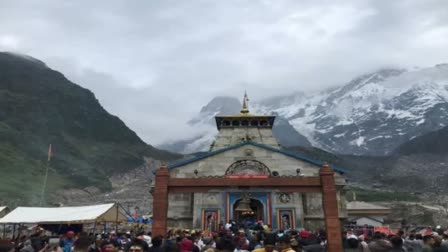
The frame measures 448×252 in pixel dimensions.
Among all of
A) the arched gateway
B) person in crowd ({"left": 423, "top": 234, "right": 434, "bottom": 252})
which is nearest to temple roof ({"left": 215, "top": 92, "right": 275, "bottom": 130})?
the arched gateway

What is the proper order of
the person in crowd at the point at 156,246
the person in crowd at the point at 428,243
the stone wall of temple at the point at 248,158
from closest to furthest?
the person in crowd at the point at 156,246 < the person in crowd at the point at 428,243 < the stone wall of temple at the point at 248,158

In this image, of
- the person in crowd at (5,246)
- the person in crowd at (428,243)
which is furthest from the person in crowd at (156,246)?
the person in crowd at (428,243)

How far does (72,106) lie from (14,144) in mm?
38078

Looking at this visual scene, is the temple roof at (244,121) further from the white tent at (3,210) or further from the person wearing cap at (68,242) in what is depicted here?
the person wearing cap at (68,242)

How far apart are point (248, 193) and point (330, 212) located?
7.32 m

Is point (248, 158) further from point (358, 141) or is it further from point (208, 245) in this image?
point (358, 141)

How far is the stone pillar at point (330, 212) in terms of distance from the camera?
551 inches

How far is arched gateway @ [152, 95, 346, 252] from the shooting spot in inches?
628

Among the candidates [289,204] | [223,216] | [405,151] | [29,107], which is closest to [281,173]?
[289,204]

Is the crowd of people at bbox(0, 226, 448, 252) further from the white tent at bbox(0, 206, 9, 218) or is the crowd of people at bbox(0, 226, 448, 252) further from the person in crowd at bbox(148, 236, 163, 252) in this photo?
the white tent at bbox(0, 206, 9, 218)

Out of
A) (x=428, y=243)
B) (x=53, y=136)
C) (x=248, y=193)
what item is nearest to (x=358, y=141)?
(x=53, y=136)

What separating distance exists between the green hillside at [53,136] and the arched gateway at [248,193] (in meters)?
44.9

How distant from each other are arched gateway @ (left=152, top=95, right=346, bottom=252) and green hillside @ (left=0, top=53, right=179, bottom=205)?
44874 millimetres

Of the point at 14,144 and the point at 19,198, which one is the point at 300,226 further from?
the point at 14,144
